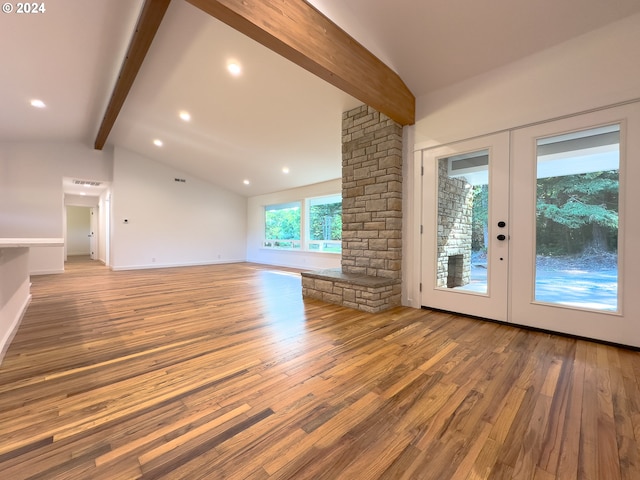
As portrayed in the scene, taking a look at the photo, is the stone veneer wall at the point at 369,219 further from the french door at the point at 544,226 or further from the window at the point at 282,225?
the window at the point at 282,225

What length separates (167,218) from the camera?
7.97 m

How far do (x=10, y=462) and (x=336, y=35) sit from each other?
11.1ft

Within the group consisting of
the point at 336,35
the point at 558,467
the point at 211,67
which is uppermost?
the point at 211,67

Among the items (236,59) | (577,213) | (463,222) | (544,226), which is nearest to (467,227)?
→ (463,222)

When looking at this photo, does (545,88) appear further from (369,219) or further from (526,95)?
(369,219)

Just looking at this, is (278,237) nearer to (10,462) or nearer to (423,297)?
(423,297)

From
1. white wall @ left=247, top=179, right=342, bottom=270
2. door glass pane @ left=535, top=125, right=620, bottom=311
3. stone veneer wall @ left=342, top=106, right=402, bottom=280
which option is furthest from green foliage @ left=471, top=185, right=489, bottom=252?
white wall @ left=247, top=179, right=342, bottom=270

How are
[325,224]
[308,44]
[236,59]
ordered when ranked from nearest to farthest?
[308,44]
[236,59]
[325,224]

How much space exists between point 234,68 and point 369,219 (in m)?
2.62

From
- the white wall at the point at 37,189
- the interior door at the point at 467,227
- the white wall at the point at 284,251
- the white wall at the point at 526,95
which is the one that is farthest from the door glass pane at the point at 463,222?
the white wall at the point at 37,189

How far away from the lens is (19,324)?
2768 mm

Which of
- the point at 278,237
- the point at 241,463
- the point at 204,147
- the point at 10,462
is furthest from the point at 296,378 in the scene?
the point at 278,237

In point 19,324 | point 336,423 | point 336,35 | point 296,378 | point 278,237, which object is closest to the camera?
point 336,423

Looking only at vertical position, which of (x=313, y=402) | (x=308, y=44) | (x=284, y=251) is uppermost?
(x=308, y=44)
